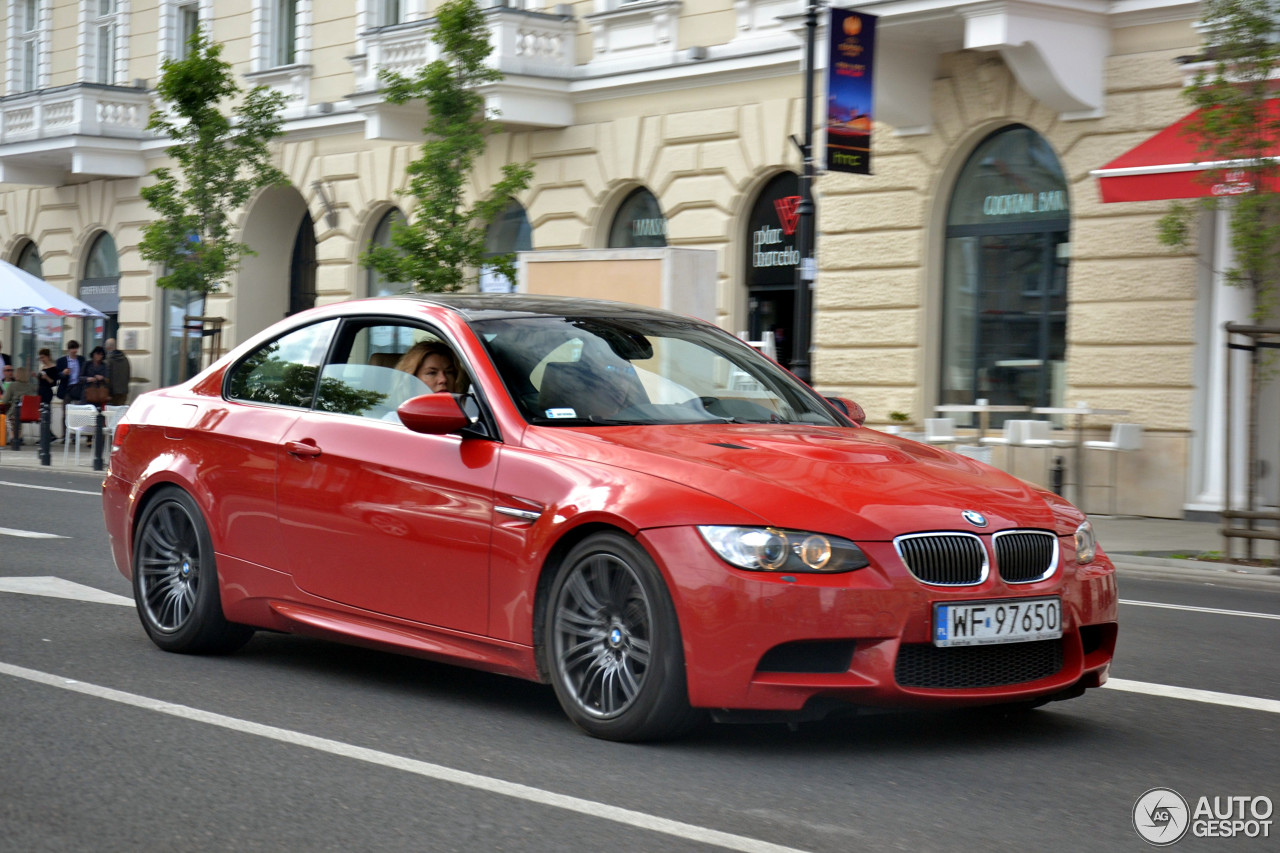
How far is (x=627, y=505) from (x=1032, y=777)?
1450 millimetres

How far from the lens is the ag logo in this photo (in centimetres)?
441

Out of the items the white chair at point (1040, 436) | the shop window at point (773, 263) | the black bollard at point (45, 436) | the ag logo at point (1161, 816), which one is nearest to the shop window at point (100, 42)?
the black bollard at point (45, 436)

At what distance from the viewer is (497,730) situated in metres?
5.61

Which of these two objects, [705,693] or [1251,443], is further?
[1251,443]

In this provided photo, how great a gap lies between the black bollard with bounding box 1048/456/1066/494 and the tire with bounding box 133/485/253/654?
10.9 m

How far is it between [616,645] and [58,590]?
5109 mm

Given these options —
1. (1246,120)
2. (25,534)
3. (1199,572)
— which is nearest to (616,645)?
(1199,572)

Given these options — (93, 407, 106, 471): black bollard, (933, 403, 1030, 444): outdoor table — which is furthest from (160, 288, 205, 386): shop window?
(933, 403, 1030, 444): outdoor table

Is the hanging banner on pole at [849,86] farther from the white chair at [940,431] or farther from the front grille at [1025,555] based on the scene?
the front grille at [1025,555]

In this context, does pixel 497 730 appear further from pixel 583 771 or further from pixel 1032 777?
pixel 1032 777

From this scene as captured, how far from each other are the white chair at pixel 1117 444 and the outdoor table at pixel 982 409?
46.3 inches

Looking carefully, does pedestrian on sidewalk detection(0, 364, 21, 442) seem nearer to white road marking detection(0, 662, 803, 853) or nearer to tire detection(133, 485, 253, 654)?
tire detection(133, 485, 253, 654)

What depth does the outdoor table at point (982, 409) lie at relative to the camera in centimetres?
1753

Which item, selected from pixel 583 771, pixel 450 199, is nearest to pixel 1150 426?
pixel 450 199
